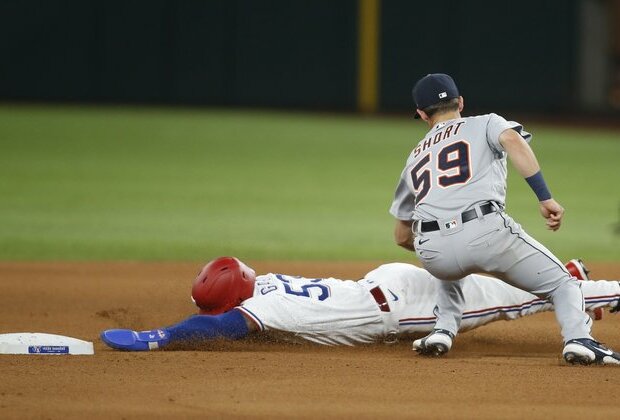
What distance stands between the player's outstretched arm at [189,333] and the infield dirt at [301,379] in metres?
0.07

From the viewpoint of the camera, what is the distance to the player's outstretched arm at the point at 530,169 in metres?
5.16

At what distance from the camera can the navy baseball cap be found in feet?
17.9

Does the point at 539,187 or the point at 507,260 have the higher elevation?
the point at 539,187

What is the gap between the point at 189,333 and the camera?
216 inches

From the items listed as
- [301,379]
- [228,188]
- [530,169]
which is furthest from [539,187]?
[228,188]

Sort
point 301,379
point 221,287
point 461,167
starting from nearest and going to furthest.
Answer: point 301,379 < point 461,167 < point 221,287

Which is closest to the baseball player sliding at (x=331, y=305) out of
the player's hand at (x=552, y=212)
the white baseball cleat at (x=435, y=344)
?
the white baseball cleat at (x=435, y=344)

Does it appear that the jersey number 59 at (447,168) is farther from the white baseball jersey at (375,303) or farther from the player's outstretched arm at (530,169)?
the white baseball jersey at (375,303)

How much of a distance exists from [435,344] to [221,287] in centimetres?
111

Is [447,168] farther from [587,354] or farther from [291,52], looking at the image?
[291,52]

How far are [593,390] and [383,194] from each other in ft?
29.9

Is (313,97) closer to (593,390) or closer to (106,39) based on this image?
(106,39)

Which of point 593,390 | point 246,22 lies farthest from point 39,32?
point 593,390

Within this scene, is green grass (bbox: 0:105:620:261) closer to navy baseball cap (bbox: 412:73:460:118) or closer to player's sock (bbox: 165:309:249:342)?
player's sock (bbox: 165:309:249:342)
